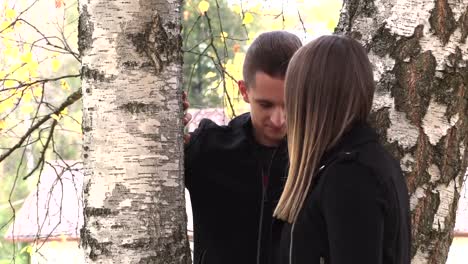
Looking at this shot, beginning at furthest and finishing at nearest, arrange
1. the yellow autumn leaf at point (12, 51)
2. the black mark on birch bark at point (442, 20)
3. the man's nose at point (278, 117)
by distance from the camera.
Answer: the yellow autumn leaf at point (12, 51) → the man's nose at point (278, 117) → the black mark on birch bark at point (442, 20)

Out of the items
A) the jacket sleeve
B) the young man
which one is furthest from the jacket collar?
the jacket sleeve

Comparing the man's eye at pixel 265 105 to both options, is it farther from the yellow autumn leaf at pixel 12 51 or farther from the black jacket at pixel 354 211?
the yellow autumn leaf at pixel 12 51

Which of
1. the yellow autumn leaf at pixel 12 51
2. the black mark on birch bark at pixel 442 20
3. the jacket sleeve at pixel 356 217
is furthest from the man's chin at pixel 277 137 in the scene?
the yellow autumn leaf at pixel 12 51

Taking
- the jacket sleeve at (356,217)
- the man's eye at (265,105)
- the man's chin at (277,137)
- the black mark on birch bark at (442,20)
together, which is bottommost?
the jacket sleeve at (356,217)

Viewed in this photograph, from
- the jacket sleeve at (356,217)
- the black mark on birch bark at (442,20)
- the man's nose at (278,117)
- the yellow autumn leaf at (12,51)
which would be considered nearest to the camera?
the jacket sleeve at (356,217)

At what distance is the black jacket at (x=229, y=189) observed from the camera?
213 cm

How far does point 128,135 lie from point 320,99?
557mm

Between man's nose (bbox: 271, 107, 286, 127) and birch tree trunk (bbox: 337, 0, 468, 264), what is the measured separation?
323 millimetres

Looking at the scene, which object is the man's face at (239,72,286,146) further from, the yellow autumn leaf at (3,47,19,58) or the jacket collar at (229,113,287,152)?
the yellow autumn leaf at (3,47,19,58)

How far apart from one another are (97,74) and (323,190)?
720 mm

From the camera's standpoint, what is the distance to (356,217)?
1.38m

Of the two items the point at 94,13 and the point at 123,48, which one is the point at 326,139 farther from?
the point at 94,13

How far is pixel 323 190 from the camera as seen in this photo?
4.73 ft

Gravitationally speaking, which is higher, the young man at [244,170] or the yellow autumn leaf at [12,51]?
the yellow autumn leaf at [12,51]
